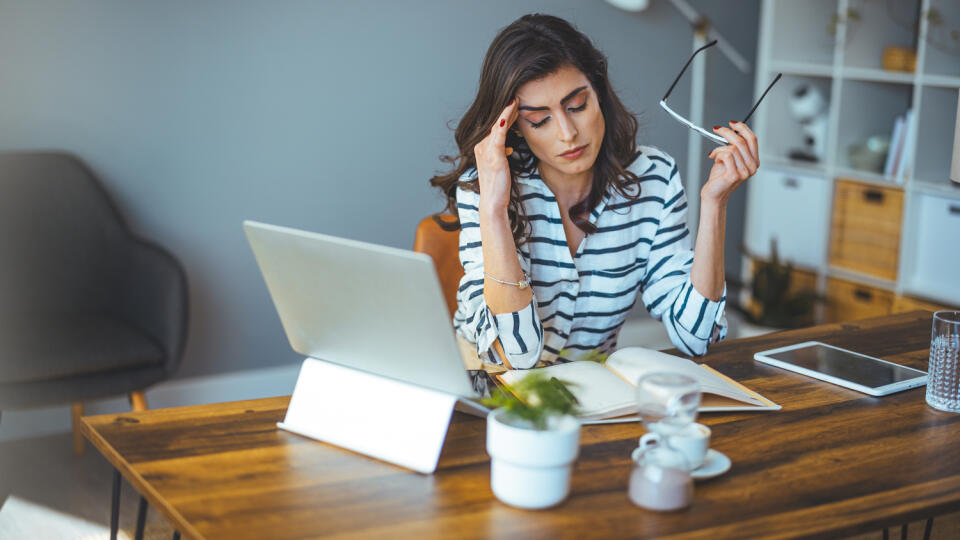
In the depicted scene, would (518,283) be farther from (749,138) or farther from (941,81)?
(941,81)

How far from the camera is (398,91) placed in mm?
3236

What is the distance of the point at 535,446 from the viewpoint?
1056 mm

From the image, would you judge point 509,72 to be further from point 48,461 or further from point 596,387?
point 48,461

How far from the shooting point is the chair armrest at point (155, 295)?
257 centimetres

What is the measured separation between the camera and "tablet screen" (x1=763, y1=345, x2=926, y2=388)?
154 cm

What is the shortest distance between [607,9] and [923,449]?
252cm

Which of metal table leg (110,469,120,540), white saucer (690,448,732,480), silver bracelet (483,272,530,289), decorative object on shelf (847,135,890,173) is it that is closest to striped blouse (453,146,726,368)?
silver bracelet (483,272,530,289)

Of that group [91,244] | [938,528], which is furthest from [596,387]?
[91,244]

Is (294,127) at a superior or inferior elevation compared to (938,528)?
superior

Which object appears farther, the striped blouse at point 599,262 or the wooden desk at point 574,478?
the striped blouse at point 599,262

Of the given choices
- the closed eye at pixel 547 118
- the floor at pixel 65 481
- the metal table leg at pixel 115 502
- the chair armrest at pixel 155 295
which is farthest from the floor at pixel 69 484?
the closed eye at pixel 547 118

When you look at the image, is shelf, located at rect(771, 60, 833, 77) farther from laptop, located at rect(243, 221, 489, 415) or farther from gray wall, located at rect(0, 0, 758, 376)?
laptop, located at rect(243, 221, 489, 415)

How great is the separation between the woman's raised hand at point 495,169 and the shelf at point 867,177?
2038 mm

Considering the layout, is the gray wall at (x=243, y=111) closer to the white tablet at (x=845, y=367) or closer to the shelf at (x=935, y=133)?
the shelf at (x=935, y=133)
